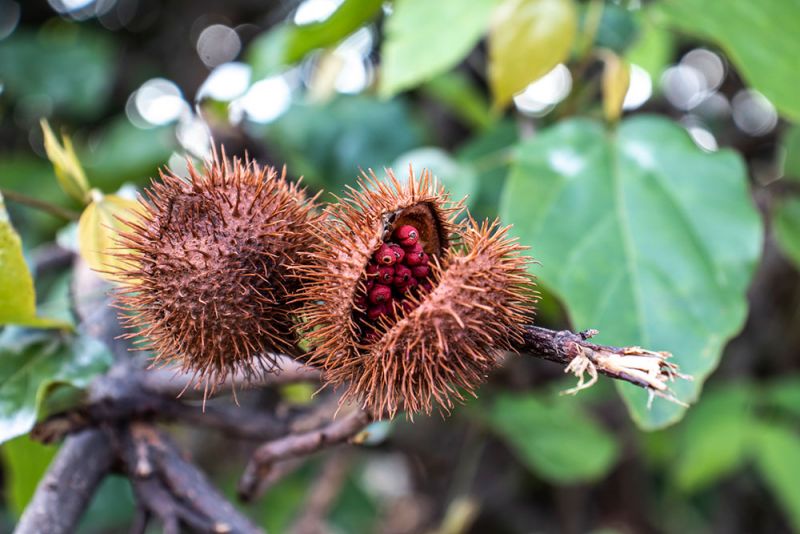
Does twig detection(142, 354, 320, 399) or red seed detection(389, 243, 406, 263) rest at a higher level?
red seed detection(389, 243, 406, 263)

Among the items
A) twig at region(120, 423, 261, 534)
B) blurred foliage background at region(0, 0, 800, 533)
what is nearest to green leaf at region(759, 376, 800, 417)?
blurred foliage background at region(0, 0, 800, 533)

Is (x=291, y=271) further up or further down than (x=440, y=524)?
further up

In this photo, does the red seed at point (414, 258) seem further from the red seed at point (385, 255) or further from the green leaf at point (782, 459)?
the green leaf at point (782, 459)

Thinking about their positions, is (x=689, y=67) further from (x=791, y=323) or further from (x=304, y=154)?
(x=304, y=154)

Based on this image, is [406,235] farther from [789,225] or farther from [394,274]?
[789,225]

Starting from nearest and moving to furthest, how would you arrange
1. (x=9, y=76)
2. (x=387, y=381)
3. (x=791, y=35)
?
→ (x=387, y=381) → (x=791, y=35) → (x=9, y=76)

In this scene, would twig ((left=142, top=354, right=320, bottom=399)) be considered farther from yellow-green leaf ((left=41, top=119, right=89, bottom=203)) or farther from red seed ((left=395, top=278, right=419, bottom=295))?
yellow-green leaf ((left=41, top=119, right=89, bottom=203))

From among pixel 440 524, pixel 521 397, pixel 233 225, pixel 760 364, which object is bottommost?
pixel 760 364

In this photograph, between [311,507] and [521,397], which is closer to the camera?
[311,507]

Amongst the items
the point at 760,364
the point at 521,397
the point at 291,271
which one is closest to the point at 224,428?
the point at 291,271
